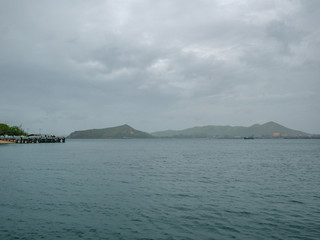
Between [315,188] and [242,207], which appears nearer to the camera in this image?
[242,207]

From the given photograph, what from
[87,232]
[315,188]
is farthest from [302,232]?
[315,188]

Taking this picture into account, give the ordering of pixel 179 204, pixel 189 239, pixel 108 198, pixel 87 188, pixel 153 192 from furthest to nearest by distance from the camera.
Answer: pixel 87 188
pixel 153 192
pixel 108 198
pixel 179 204
pixel 189 239

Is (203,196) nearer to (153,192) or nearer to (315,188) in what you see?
(153,192)

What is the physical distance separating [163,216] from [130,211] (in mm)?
2899

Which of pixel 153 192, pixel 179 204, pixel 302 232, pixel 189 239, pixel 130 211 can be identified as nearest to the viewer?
pixel 189 239

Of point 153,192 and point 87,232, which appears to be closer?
point 87,232

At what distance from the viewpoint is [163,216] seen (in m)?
18.1

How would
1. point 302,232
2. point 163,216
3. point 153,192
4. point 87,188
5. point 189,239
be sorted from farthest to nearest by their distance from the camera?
point 87,188
point 153,192
point 163,216
point 302,232
point 189,239

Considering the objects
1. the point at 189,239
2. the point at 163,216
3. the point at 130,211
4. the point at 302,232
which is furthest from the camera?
→ the point at 130,211

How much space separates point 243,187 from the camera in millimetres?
28531

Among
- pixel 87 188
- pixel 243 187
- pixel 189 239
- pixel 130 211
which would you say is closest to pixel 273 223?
pixel 189 239

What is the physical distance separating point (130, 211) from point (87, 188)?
10173mm

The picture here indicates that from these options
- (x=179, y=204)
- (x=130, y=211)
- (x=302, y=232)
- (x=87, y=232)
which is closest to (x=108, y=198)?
(x=130, y=211)

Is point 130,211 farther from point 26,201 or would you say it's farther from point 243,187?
point 243,187
